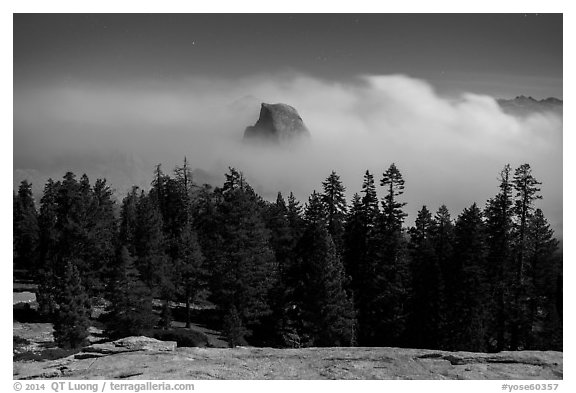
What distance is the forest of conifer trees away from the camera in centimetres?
2927

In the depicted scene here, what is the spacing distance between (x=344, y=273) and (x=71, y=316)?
1631 cm

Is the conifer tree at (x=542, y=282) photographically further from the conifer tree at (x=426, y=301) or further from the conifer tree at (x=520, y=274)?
the conifer tree at (x=426, y=301)

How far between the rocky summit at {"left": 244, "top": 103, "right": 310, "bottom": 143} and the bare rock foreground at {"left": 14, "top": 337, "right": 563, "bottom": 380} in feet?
28.6

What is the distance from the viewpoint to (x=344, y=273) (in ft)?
106

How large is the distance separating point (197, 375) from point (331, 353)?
4.94 m

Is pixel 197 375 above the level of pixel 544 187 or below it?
below

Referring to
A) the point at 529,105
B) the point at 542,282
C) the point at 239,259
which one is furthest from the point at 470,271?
the point at 239,259

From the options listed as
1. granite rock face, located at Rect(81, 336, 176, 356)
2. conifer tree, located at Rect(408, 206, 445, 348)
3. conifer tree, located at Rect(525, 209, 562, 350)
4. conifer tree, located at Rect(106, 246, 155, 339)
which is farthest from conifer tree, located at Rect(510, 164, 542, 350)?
conifer tree, located at Rect(106, 246, 155, 339)

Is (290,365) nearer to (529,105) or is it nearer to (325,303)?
(325,303)

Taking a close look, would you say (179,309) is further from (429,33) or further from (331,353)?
(429,33)

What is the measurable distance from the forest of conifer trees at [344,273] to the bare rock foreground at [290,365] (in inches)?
413
